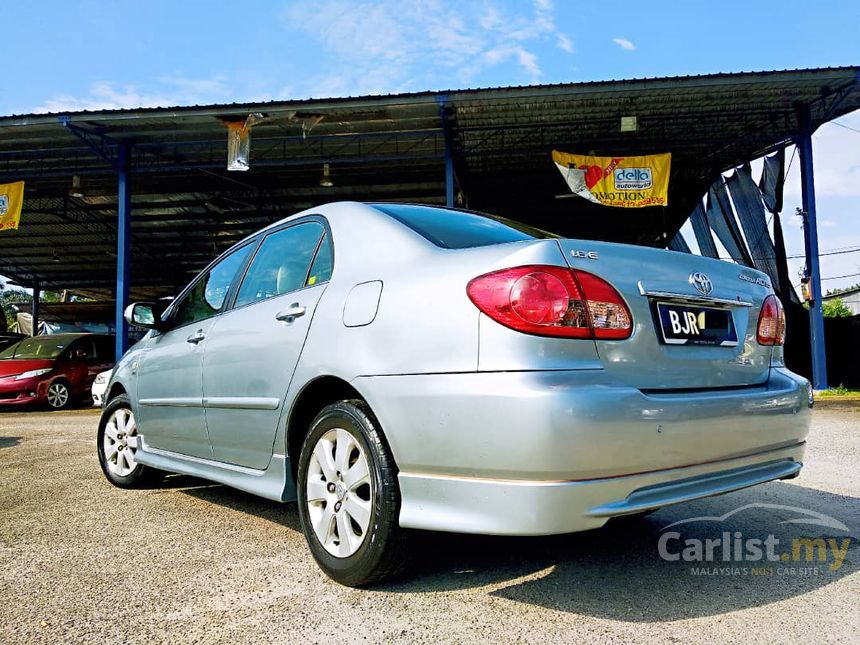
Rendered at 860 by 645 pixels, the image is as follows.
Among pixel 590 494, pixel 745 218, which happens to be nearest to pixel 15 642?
pixel 590 494

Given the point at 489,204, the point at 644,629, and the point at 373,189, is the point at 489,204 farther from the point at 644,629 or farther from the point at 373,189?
the point at 644,629

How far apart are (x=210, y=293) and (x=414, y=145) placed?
11.4 metres

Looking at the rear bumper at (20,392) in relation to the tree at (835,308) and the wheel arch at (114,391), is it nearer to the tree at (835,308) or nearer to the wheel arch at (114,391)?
the wheel arch at (114,391)

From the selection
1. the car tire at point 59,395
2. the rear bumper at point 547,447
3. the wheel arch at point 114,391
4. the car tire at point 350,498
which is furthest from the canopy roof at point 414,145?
the rear bumper at point 547,447

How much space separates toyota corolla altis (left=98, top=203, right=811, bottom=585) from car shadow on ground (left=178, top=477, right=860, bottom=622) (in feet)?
1.19

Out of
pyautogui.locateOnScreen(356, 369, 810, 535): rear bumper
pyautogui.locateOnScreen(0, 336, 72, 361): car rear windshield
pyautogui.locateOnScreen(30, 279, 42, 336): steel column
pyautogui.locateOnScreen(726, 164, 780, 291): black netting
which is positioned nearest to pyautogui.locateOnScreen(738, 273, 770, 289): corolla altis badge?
pyautogui.locateOnScreen(356, 369, 810, 535): rear bumper

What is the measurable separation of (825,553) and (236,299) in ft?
9.70

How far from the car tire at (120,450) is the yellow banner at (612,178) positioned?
10198mm

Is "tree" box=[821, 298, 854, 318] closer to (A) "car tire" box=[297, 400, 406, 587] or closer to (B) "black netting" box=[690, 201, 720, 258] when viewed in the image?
(B) "black netting" box=[690, 201, 720, 258]

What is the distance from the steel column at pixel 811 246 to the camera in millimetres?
12070

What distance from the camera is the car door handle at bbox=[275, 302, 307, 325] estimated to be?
2.71m

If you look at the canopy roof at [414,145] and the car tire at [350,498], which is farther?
the canopy roof at [414,145]

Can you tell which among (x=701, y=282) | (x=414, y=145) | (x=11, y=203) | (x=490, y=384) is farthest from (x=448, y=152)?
(x=490, y=384)

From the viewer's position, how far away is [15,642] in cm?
199
